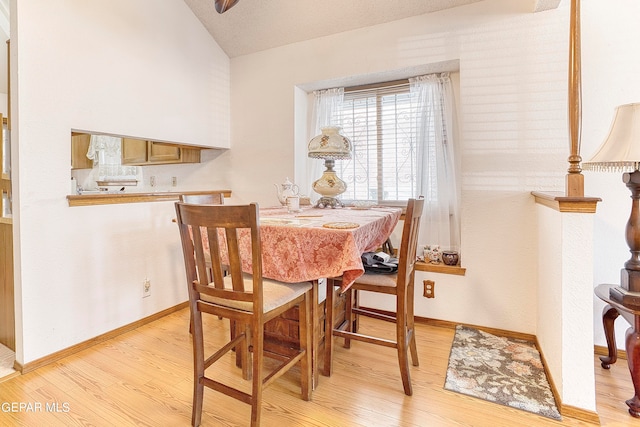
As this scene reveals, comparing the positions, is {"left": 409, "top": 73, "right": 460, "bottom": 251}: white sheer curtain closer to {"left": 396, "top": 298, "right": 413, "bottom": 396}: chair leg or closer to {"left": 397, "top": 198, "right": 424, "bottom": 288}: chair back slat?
{"left": 397, "top": 198, "right": 424, "bottom": 288}: chair back slat

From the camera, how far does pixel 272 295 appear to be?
1.38m

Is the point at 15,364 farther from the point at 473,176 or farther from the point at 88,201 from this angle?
the point at 473,176

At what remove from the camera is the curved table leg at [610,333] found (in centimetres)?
174

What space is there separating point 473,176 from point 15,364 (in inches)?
120

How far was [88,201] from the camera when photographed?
2.08 meters

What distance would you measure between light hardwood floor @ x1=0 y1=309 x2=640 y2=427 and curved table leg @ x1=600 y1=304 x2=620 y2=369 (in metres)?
0.07

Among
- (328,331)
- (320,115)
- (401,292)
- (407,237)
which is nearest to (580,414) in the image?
(401,292)

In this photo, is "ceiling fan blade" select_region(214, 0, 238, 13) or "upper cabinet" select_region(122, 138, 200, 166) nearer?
"ceiling fan blade" select_region(214, 0, 238, 13)

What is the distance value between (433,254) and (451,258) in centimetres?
15

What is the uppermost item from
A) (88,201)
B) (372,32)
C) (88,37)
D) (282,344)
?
(372,32)

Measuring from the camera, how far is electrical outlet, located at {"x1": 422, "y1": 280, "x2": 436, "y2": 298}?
2412 mm

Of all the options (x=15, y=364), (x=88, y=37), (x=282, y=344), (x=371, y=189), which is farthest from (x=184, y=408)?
(x=88, y=37)

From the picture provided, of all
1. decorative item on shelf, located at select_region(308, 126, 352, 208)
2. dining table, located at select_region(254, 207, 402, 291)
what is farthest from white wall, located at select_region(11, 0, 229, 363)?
dining table, located at select_region(254, 207, 402, 291)

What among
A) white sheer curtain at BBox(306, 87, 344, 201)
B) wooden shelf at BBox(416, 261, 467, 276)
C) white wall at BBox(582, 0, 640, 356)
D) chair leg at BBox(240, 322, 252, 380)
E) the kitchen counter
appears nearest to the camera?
chair leg at BBox(240, 322, 252, 380)
